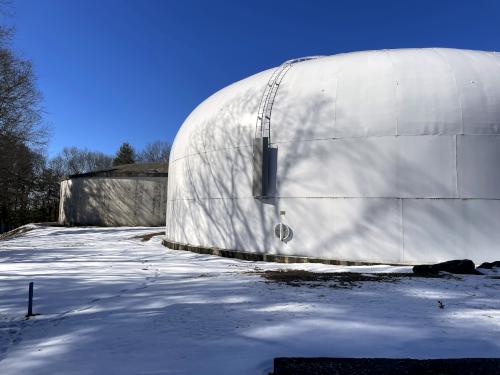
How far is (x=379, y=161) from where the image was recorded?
11594 mm

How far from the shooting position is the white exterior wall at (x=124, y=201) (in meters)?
36.2

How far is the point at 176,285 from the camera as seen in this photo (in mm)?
8516

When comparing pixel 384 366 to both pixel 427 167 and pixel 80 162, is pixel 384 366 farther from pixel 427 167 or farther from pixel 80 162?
pixel 80 162

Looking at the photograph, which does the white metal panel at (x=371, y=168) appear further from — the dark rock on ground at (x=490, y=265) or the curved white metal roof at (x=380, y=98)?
the dark rock on ground at (x=490, y=265)

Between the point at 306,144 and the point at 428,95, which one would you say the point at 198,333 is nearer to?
the point at 306,144

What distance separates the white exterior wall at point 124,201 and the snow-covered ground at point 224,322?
26.7 m

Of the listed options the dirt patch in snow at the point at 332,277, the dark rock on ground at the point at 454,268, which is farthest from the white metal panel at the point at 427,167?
the dirt patch in snow at the point at 332,277

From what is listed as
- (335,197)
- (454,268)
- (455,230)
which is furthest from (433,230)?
(335,197)

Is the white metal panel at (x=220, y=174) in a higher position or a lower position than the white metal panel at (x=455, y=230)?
higher

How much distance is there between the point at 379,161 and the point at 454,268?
358 cm

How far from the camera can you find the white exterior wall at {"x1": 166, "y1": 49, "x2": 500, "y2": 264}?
1106cm

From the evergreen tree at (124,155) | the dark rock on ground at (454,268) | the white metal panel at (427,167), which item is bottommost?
the dark rock on ground at (454,268)

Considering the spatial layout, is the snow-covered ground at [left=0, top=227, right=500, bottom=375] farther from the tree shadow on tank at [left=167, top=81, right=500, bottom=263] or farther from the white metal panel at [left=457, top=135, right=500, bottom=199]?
the white metal panel at [left=457, top=135, right=500, bottom=199]

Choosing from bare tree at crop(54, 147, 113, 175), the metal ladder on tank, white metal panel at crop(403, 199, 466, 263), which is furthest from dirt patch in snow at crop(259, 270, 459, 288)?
bare tree at crop(54, 147, 113, 175)
